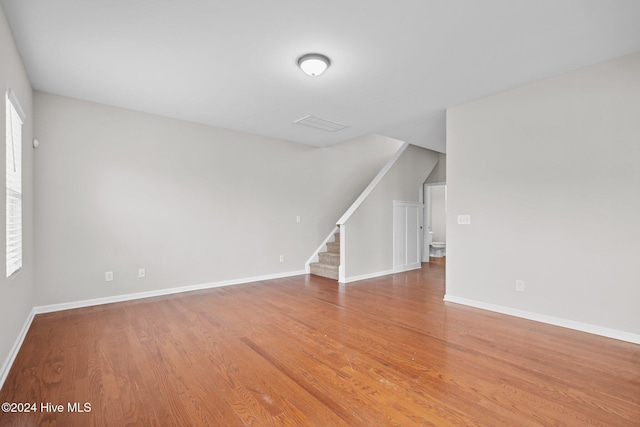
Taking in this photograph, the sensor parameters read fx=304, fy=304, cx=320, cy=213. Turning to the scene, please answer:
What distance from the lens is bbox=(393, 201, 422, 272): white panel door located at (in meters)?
6.11

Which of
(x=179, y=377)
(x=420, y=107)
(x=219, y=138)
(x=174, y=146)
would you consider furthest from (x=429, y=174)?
(x=179, y=377)

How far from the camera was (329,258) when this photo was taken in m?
5.81

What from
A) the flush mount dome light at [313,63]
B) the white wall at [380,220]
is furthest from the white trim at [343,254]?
the flush mount dome light at [313,63]

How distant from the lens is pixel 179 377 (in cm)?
210

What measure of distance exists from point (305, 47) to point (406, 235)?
4609 millimetres

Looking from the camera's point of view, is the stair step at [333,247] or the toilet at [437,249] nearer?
the stair step at [333,247]

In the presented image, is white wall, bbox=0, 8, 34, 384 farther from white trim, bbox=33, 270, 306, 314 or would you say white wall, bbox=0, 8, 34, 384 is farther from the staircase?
the staircase

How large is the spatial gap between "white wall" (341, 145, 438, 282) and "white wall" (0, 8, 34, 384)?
3933 millimetres

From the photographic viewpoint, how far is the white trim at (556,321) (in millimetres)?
2720

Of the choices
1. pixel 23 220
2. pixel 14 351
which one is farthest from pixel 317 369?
pixel 23 220

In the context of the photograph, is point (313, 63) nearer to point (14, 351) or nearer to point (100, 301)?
point (14, 351)

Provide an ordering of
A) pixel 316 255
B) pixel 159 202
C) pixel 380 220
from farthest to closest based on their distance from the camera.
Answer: pixel 316 255, pixel 380 220, pixel 159 202

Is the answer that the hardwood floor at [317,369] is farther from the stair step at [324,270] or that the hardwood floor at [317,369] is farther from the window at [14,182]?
the stair step at [324,270]

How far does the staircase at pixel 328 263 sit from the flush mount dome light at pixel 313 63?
346 cm
